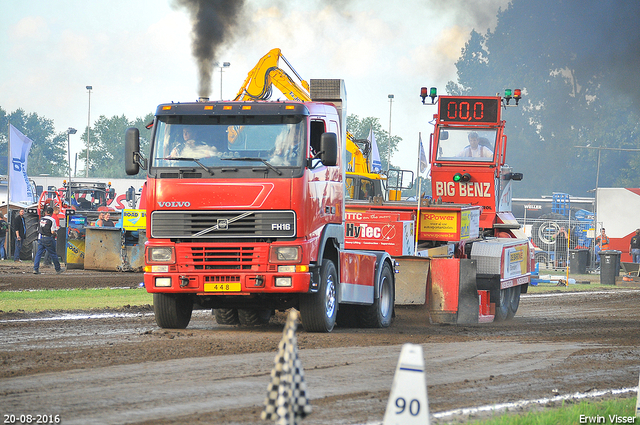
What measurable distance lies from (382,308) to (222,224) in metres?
3.82

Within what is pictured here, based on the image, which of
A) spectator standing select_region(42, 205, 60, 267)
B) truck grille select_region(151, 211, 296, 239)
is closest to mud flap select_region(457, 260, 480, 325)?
truck grille select_region(151, 211, 296, 239)

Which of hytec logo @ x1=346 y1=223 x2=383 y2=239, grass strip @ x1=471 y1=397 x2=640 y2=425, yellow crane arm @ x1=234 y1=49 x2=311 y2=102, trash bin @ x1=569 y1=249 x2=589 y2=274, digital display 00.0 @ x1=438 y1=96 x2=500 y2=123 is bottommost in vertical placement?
trash bin @ x1=569 y1=249 x2=589 y2=274

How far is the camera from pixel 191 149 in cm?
1130

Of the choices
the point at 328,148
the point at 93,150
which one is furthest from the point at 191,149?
the point at 93,150

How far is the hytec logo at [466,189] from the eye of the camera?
18.2 m

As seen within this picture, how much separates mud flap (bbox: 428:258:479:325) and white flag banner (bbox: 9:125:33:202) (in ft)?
75.7

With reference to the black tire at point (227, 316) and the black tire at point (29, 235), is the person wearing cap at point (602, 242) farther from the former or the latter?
the black tire at point (227, 316)

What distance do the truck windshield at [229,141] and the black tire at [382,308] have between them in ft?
11.0

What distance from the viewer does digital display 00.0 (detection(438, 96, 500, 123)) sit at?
18.7 m

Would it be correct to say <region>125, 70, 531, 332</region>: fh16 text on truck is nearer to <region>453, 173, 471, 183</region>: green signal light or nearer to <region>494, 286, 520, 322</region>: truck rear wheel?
<region>494, 286, 520, 322</region>: truck rear wheel

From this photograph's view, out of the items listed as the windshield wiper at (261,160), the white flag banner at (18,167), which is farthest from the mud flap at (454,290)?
the white flag banner at (18,167)

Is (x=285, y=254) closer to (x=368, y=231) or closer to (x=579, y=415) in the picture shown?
(x=368, y=231)

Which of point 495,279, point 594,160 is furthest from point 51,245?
point 594,160

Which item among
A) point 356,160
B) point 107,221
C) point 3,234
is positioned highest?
point 356,160
